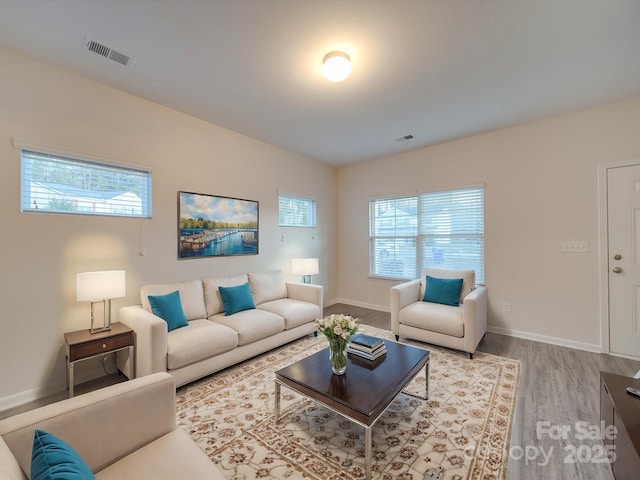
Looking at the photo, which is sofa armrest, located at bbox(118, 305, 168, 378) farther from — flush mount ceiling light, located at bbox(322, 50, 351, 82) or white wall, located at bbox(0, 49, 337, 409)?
flush mount ceiling light, located at bbox(322, 50, 351, 82)

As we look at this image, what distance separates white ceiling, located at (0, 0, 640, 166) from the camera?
178cm

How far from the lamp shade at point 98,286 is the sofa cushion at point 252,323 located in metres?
1.00

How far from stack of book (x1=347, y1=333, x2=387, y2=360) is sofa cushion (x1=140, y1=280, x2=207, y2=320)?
1767 mm

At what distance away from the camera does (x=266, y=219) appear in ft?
13.7

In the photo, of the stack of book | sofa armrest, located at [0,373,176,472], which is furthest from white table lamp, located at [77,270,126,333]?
the stack of book

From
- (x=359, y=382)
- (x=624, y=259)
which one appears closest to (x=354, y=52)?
(x=359, y=382)

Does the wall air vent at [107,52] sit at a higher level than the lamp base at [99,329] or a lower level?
higher

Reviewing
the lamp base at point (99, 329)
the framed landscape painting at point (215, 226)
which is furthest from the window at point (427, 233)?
the lamp base at point (99, 329)

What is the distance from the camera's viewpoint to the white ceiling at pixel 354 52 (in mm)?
1777

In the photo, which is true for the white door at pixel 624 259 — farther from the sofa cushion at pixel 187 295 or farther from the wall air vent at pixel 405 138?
the sofa cushion at pixel 187 295

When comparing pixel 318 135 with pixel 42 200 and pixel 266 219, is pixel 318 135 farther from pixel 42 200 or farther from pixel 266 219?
pixel 42 200

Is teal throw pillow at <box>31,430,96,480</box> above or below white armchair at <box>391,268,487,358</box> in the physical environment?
above

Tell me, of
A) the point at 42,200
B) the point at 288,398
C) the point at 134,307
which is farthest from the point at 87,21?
the point at 288,398

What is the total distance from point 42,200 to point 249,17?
2.29 m
